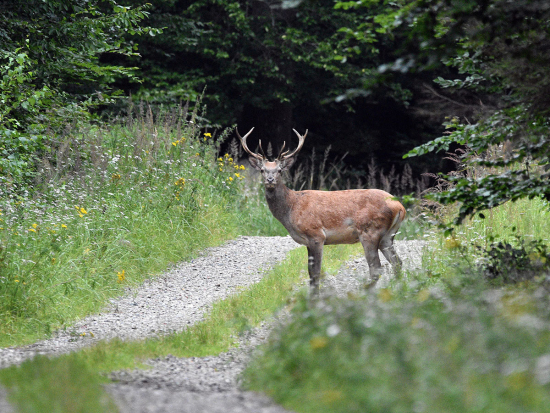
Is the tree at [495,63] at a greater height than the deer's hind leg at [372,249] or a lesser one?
greater

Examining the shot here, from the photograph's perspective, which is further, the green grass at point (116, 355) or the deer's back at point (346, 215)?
the deer's back at point (346, 215)

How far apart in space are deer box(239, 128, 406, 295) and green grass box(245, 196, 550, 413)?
3782 mm

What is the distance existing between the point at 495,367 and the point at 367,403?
0.69 meters

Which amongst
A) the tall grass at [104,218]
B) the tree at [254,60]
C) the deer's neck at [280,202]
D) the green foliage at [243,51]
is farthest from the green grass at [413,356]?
the green foliage at [243,51]

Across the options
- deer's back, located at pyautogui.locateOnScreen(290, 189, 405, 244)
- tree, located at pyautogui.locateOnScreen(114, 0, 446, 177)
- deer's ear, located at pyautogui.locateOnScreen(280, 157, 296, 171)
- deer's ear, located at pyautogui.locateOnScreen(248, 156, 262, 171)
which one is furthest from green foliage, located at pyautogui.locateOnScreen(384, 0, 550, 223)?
tree, located at pyautogui.locateOnScreen(114, 0, 446, 177)

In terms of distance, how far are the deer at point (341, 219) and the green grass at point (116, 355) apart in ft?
2.17

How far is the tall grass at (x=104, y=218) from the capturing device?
7.40 m

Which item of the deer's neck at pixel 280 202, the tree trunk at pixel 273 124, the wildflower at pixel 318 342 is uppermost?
the tree trunk at pixel 273 124

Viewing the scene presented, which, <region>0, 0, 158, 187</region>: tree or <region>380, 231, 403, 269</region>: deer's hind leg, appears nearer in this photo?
<region>380, 231, 403, 269</region>: deer's hind leg

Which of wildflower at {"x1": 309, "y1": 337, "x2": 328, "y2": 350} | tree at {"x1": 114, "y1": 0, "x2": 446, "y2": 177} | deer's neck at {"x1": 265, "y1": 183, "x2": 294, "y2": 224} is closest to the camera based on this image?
wildflower at {"x1": 309, "y1": 337, "x2": 328, "y2": 350}

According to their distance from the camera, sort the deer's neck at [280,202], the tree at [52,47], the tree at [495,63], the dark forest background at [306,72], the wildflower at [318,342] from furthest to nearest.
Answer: the tree at [52,47] → the deer's neck at [280,202] → the dark forest background at [306,72] → the tree at [495,63] → the wildflower at [318,342]

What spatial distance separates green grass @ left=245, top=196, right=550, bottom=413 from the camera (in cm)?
337

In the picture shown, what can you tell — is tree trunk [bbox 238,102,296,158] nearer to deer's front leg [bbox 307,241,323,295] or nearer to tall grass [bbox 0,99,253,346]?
tall grass [bbox 0,99,253,346]

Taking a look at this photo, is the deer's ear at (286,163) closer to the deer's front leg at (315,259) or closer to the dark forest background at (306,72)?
the deer's front leg at (315,259)
